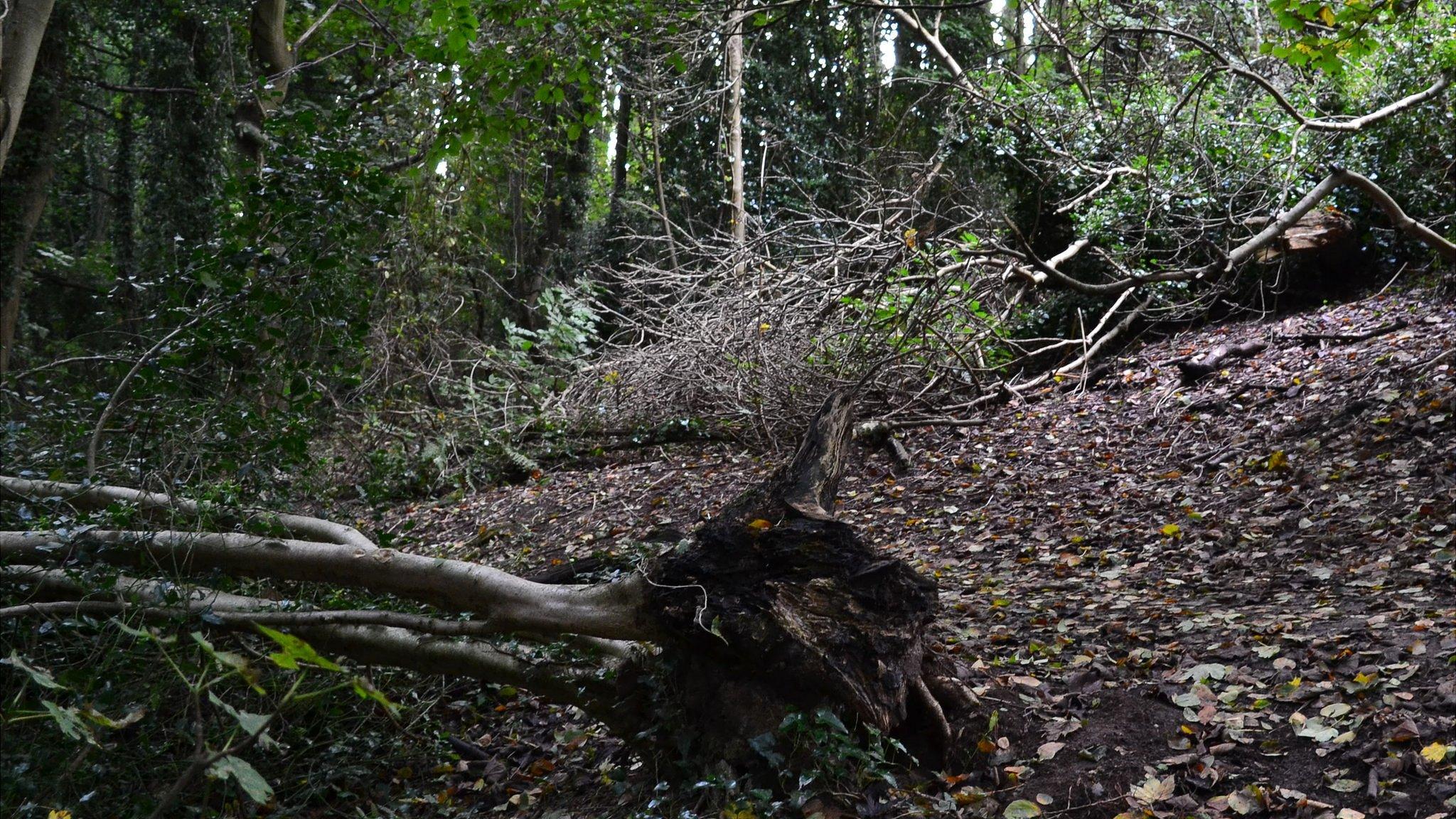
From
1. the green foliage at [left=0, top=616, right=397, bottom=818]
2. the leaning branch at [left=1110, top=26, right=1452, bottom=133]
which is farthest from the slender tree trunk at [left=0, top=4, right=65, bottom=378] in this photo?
the leaning branch at [left=1110, top=26, right=1452, bottom=133]

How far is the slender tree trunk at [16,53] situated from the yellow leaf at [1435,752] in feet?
19.3

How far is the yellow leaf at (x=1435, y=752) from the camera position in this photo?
2723 millimetres

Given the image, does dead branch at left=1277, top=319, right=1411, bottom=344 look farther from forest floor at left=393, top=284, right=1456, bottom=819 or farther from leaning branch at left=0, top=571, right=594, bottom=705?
leaning branch at left=0, top=571, right=594, bottom=705

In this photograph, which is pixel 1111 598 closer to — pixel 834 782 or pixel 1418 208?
pixel 834 782

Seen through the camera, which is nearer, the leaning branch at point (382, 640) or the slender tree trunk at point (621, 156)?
the leaning branch at point (382, 640)

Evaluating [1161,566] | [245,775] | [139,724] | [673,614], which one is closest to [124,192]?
[139,724]

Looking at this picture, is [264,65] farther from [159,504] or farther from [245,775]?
[245,775]

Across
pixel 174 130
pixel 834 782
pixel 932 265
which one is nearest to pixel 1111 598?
pixel 834 782

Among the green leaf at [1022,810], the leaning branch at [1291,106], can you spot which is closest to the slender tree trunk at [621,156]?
the leaning branch at [1291,106]

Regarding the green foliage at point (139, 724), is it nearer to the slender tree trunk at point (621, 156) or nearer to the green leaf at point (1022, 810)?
the green leaf at point (1022, 810)

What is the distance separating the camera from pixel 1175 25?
1080 centimetres

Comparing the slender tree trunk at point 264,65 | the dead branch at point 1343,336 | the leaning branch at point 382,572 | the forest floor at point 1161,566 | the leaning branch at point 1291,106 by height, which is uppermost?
the slender tree trunk at point 264,65

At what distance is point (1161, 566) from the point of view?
16.1 ft

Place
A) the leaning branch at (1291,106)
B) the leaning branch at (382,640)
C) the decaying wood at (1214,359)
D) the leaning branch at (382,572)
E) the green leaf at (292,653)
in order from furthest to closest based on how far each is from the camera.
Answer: the decaying wood at (1214,359), the leaning branch at (1291,106), the leaning branch at (382,640), the leaning branch at (382,572), the green leaf at (292,653)
